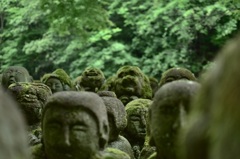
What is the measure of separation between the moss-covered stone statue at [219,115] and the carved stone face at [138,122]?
4.93 m

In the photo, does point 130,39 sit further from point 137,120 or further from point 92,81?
point 137,120

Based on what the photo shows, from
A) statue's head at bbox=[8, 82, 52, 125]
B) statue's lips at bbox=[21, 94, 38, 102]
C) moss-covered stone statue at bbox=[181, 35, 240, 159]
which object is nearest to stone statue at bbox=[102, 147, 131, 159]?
moss-covered stone statue at bbox=[181, 35, 240, 159]

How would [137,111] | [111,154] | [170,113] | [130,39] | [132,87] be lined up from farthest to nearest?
[130,39] → [132,87] → [137,111] → [111,154] → [170,113]

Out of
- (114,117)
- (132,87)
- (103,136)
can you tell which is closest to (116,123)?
(114,117)

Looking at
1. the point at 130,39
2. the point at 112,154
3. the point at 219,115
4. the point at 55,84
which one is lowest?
the point at 130,39

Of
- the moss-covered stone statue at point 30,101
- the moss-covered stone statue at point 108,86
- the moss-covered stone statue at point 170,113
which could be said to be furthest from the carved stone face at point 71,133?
the moss-covered stone statue at point 108,86

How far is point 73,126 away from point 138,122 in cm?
326

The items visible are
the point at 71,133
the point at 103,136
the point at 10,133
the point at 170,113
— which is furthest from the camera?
the point at 103,136

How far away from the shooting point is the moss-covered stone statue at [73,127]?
3.88 meters

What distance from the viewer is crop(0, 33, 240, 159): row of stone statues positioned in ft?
6.35

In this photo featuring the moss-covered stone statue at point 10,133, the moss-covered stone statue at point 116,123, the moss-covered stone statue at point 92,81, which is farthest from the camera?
the moss-covered stone statue at point 92,81

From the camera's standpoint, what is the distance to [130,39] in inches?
857

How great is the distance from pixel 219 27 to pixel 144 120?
39.1ft

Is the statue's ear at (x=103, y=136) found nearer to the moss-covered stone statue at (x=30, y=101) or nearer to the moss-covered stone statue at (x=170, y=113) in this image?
the moss-covered stone statue at (x=170, y=113)
